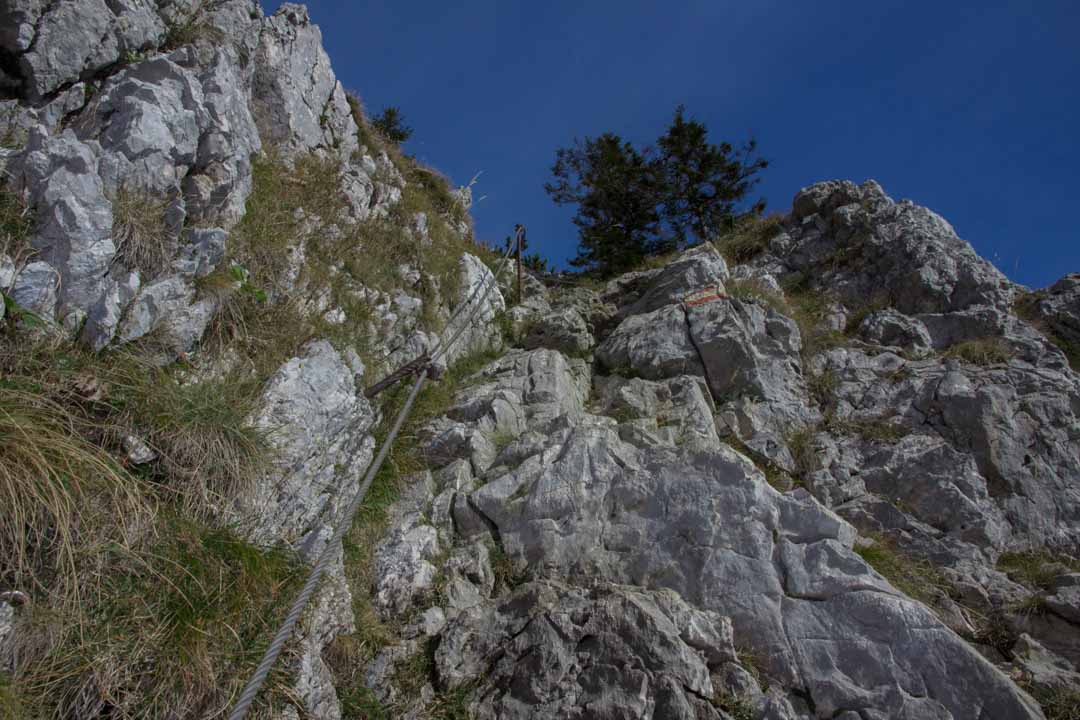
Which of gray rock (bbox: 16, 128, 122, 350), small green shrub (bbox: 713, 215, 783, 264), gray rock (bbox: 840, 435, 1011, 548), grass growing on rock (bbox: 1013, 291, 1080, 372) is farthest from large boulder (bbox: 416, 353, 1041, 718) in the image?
small green shrub (bbox: 713, 215, 783, 264)

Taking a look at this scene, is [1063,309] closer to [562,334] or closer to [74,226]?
[562,334]

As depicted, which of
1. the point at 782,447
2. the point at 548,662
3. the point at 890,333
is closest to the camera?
the point at 548,662

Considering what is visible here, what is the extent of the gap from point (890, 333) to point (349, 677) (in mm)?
8378

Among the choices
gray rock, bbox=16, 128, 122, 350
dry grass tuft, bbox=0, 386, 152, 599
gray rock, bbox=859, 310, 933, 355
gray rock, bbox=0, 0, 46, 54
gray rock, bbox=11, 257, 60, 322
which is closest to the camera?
dry grass tuft, bbox=0, 386, 152, 599

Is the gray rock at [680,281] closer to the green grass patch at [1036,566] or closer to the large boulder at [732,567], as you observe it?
the large boulder at [732,567]

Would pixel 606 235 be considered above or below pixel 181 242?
above

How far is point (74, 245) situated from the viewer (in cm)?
454

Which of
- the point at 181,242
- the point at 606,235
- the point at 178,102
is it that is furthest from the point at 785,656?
the point at 606,235

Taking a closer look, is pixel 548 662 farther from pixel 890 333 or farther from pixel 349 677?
pixel 890 333

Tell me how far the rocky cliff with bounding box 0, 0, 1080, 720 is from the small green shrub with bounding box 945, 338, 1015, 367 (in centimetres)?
4

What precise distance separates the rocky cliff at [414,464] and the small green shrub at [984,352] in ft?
0.14

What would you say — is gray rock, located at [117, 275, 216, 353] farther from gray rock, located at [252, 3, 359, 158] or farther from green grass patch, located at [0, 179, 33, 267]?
gray rock, located at [252, 3, 359, 158]

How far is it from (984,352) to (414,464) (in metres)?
7.40

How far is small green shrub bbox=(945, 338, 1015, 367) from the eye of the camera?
782 centimetres
